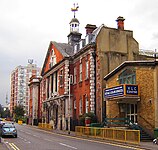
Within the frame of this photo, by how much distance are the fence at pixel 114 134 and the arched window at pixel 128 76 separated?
5.82m

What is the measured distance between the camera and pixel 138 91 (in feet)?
99.1

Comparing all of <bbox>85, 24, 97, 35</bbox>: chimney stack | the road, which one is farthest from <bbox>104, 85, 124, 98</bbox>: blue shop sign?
<bbox>85, 24, 97, 35</bbox>: chimney stack

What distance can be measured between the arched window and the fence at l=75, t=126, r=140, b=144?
5823mm

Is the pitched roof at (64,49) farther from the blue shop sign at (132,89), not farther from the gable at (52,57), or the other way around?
the blue shop sign at (132,89)

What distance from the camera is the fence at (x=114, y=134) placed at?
982 inches

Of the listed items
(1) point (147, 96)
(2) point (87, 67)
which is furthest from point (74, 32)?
(1) point (147, 96)

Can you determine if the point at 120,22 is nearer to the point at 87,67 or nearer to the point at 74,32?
the point at 87,67

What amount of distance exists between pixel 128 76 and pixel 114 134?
7.34m

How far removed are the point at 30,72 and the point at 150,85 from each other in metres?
150

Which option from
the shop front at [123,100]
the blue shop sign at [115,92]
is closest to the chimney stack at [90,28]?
the shop front at [123,100]

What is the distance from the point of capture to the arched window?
105 ft

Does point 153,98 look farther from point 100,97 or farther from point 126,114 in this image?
point 100,97

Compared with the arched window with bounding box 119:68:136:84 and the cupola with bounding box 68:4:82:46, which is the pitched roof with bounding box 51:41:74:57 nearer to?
the cupola with bounding box 68:4:82:46

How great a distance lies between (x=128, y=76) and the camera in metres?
32.9
